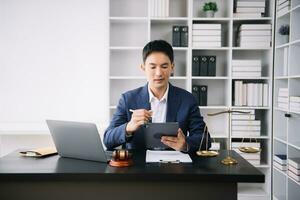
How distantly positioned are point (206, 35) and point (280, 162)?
1572 millimetres

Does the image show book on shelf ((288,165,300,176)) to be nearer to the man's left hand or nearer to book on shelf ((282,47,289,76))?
book on shelf ((282,47,289,76))

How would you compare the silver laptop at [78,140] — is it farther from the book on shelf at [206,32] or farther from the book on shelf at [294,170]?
the book on shelf at [206,32]

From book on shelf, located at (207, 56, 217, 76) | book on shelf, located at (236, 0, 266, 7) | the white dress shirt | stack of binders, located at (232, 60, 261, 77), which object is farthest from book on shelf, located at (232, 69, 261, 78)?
the white dress shirt

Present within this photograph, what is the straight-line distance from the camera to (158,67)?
2021 mm

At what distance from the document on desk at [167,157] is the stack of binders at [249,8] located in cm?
231

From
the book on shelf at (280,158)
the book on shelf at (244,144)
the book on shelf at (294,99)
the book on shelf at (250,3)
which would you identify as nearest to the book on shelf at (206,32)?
the book on shelf at (250,3)

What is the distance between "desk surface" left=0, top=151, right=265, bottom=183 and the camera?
142 centimetres

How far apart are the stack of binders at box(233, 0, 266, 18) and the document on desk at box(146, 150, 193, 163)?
7.59 feet

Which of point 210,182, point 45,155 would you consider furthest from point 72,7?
point 210,182

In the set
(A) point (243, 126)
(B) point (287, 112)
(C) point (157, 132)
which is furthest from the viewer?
(A) point (243, 126)

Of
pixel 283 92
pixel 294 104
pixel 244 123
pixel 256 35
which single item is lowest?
pixel 244 123

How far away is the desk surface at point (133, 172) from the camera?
1.42m

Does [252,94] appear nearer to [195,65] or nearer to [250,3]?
[195,65]

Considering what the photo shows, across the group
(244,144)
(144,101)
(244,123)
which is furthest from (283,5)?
(144,101)
